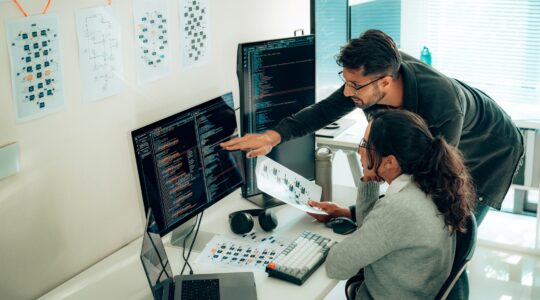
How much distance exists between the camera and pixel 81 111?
1.99 m

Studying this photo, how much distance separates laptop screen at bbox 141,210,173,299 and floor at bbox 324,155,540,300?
4.24 ft

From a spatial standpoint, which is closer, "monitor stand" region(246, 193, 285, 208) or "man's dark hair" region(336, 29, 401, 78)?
"man's dark hair" region(336, 29, 401, 78)

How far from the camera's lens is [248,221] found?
226 cm

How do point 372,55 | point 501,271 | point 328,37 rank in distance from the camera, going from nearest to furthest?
1. point 372,55
2. point 501,271
3. point 328,37

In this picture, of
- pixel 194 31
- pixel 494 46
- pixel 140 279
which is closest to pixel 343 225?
Answer: pixel 140 279

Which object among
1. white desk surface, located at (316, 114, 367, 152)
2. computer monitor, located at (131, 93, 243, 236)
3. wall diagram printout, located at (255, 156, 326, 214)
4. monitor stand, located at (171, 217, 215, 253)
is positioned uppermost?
computer monitor, located at (131, 93, 243, 236)

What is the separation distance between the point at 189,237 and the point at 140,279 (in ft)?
0.94

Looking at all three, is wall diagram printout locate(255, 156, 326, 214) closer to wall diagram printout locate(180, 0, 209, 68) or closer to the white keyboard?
the white keyboard

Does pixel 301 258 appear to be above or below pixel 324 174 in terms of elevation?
below

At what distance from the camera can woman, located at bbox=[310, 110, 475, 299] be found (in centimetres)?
180

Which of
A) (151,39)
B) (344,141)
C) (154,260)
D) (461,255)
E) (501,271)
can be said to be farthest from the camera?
(501,271)

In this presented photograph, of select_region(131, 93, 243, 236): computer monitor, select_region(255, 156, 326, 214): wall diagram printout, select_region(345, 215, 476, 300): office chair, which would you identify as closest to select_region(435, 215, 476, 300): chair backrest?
select_region(345, 215, 476, 300): office chair

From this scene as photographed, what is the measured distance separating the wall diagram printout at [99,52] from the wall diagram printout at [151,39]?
0.33 feet

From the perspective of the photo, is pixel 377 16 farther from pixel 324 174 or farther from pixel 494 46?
pixel 324 174
